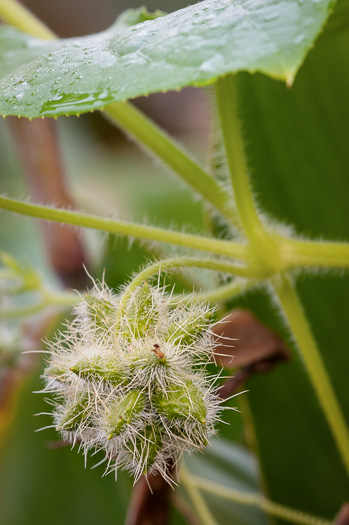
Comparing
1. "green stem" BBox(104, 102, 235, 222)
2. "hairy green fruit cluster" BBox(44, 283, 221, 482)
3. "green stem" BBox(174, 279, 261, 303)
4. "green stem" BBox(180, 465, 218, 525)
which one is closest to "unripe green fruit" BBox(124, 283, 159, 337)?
"hairy green fruit cluster" BBox(44, 283, 221, 482)

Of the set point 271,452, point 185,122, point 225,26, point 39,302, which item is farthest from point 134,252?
point 185,122

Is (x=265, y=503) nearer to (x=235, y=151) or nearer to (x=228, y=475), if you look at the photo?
(x=228, y=475)

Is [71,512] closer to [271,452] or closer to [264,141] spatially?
[271,452]

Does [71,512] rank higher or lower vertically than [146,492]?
lower

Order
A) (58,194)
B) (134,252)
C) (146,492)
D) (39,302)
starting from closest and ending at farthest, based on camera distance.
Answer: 1. (146,492)
2. (39,302)
3. (134,252)
4. (58,194)

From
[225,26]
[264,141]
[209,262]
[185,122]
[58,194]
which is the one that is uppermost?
[225,26]

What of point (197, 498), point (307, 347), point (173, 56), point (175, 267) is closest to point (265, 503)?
point (197, 498)

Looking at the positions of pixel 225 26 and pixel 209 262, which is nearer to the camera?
pixel 225 26
